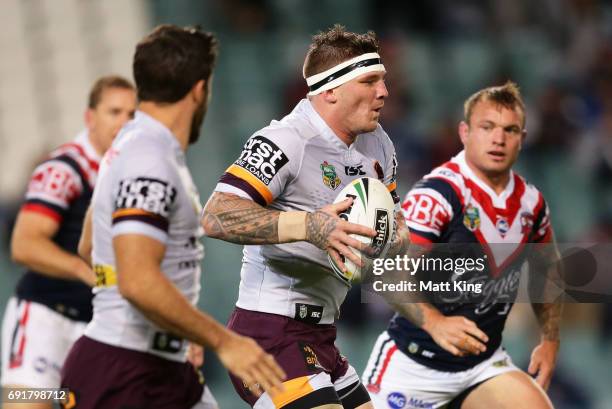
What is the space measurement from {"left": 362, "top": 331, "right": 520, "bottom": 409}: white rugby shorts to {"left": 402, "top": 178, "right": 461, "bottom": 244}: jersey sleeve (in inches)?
28.1

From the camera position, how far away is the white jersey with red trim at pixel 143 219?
12.5ft

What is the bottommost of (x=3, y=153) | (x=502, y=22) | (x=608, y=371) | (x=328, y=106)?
(x=608, y=371)

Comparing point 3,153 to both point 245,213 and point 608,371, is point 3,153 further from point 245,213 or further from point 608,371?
point 245,213

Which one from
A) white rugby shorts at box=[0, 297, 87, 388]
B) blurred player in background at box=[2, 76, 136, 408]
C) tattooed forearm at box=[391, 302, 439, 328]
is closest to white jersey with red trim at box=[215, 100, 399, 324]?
tattooed forearm at box=[391, 302, 439, 328]

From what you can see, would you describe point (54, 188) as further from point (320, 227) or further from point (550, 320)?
point (550, 320)

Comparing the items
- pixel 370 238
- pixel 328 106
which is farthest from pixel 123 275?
pixel 328 106

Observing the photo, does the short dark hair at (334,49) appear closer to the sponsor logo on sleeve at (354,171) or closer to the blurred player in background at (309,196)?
the blurred player in background at (309,196)

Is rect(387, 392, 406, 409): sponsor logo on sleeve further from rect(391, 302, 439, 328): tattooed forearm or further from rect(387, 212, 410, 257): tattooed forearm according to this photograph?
rect(387, 212, 410, 257): tattooed forearm

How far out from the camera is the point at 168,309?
3.70m

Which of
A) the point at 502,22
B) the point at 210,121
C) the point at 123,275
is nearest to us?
the point at 123,275

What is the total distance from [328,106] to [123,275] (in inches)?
66.1

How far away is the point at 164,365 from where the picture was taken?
4.19m

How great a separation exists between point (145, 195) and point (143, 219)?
93mm

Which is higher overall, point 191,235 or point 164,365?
point 191,235
